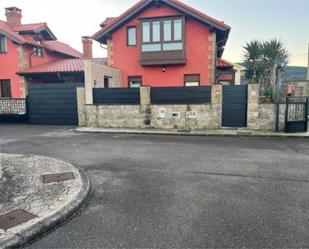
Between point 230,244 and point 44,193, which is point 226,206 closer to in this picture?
point 230,244

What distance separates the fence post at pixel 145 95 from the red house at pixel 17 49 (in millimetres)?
12129

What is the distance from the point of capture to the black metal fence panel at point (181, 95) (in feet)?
41.2

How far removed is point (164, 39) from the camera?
15.9 metres

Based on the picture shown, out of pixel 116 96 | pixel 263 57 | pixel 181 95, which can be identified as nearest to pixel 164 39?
pixel 181 95

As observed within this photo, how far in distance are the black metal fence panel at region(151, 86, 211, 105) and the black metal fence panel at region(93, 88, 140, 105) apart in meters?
0.96

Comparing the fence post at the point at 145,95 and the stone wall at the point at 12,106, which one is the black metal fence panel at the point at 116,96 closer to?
the fence post at the point at 145,95

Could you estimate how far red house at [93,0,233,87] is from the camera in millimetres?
15773

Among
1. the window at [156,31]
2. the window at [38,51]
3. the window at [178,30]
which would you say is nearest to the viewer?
the window at [178,30]

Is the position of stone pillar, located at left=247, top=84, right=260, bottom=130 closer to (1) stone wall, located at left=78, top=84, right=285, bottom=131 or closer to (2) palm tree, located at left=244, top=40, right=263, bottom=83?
(1) stone wall, located at left=78, top=84, right=285, bottom=131

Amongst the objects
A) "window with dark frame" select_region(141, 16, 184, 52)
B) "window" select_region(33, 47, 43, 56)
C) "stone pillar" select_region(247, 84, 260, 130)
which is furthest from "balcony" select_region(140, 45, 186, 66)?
"window" select_region(33, 47, 43, 56)

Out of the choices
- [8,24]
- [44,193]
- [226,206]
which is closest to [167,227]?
[226,206]

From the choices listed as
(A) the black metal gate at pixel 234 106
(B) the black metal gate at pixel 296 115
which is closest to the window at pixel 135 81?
(A) the black metal gate at pixel 234 106

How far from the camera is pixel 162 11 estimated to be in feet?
52.5

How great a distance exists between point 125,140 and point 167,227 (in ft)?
22.9
